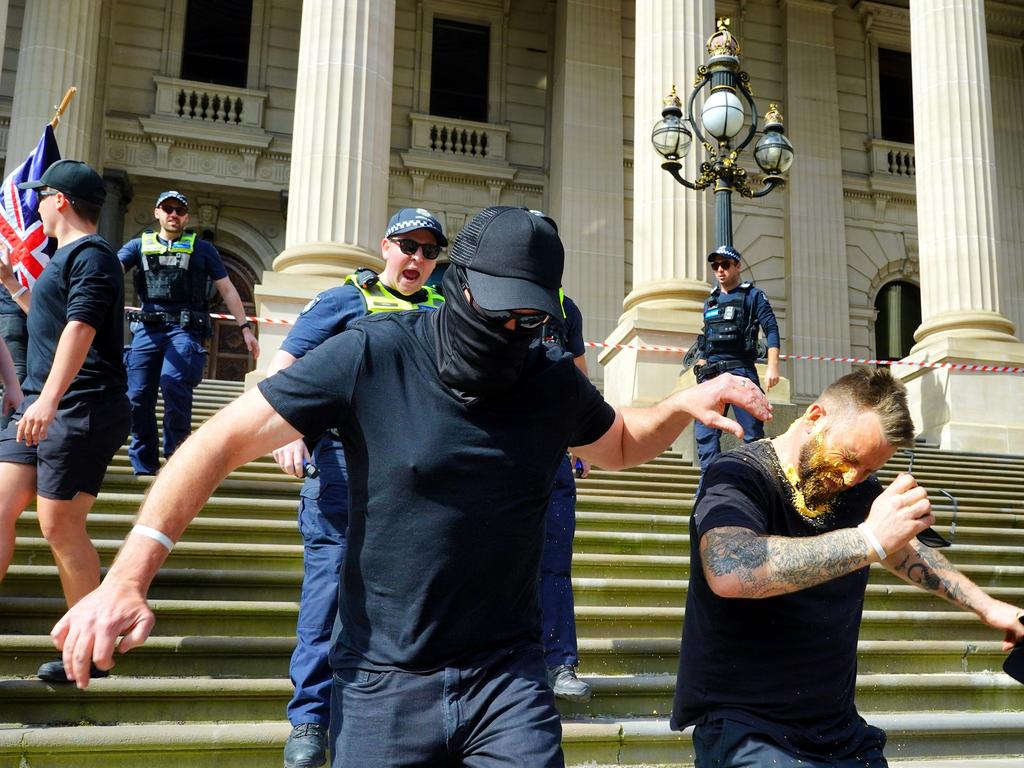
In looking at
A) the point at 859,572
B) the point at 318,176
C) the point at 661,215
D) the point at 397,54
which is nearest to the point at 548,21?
the point at 397,54

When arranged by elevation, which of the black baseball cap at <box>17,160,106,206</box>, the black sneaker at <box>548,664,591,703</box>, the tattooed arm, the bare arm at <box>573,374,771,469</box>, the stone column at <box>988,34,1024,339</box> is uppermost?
the stone column at <box>988,34,1024,339</box>

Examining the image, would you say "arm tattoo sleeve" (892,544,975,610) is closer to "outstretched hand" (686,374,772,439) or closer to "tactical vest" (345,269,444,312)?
"outstretched hand" (686,374,772,439)

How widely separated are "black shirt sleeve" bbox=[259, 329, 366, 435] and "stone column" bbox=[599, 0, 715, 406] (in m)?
9.97

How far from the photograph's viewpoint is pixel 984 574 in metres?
7.02

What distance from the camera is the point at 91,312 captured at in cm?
422

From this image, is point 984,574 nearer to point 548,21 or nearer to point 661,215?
point 661,215

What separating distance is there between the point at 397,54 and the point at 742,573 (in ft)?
61.6

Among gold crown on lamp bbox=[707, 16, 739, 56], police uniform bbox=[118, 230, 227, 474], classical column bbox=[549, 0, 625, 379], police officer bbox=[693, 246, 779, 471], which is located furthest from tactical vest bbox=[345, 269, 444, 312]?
classical column bbox=[549, 0, 625, 379]

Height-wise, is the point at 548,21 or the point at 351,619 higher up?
the point at 548,21

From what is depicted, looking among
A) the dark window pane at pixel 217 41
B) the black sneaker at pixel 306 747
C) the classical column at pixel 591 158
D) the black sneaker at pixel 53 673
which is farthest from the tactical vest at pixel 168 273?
the dark window pane at pixel 217 41

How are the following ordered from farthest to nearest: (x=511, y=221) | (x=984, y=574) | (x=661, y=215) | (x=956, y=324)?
1. (x=956, y=324)
2. (x=661, y=215)
3. (x=984, y=574)
4. (x=511, y=221)

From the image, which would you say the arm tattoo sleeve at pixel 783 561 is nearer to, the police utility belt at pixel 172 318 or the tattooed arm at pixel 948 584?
the tattooed arm at pixel 948 584

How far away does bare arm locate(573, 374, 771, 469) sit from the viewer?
102 inches

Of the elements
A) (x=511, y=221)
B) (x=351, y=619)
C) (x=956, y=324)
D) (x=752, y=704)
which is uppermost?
(x=956, y=324)
